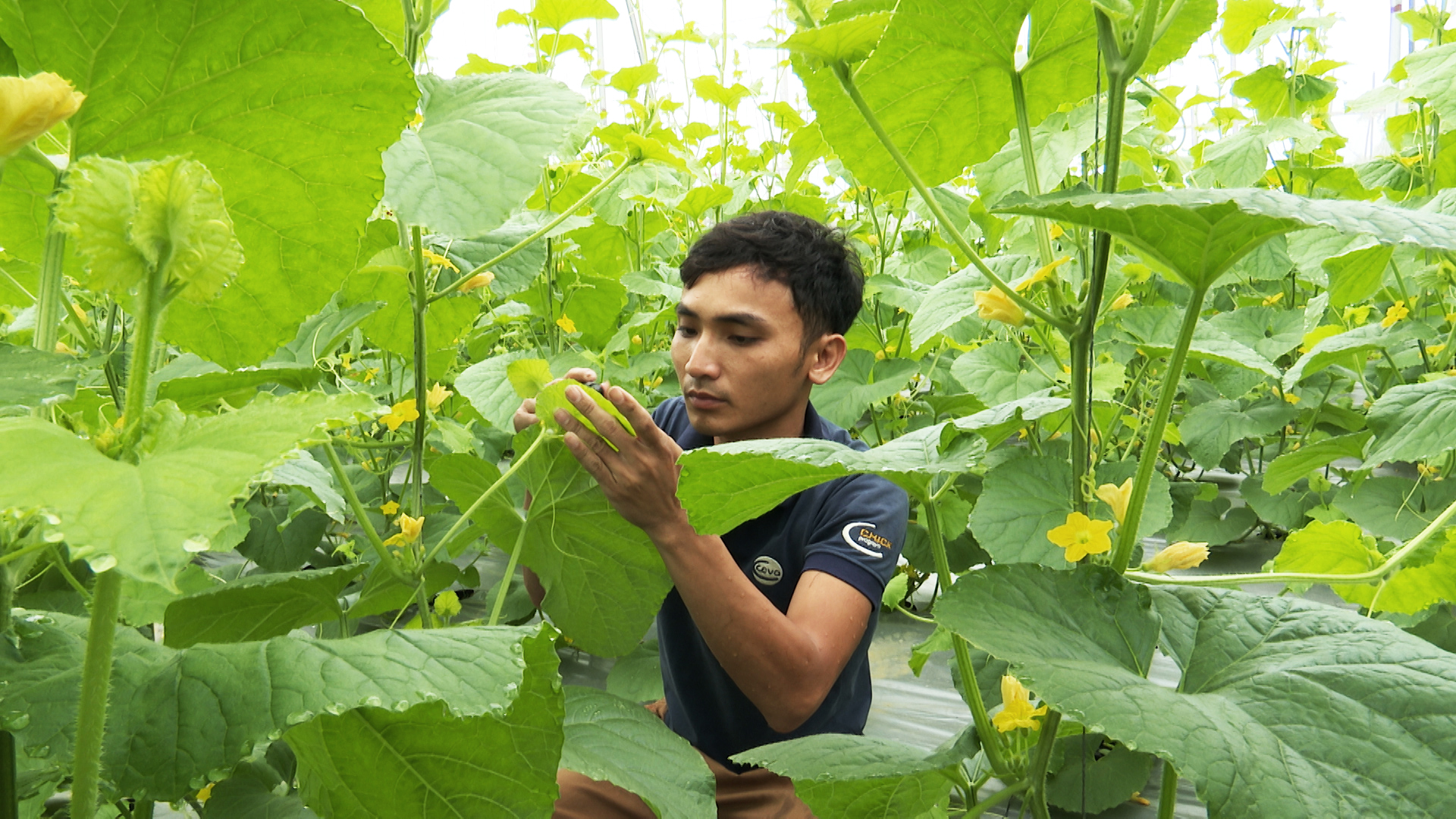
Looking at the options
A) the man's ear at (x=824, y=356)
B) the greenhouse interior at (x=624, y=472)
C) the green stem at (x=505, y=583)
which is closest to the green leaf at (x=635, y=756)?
the greenhouse interior at (x=624, y=472)

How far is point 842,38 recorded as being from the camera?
0.76m

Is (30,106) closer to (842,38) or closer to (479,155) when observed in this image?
(479,155)

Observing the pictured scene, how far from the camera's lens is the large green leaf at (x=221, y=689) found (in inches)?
21.5

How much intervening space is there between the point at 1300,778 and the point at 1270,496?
2.18 meters

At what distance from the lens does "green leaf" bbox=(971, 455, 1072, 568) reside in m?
1.04

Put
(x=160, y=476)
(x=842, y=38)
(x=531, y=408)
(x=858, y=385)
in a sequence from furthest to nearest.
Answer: (x=858, y=385)
(x=531, y=408)
(x=842, y=38)
(x=160, y=476)

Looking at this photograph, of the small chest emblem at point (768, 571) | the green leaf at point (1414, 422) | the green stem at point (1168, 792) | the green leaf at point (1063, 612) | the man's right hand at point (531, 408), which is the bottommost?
the green stem at point (1168, 792)

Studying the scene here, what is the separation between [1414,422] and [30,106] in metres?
1.50

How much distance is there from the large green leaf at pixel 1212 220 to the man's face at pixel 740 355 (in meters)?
0.84

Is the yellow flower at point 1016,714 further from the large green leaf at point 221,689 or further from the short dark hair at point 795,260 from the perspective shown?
the short dark hair at point 795,260

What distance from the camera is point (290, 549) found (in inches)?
78.6

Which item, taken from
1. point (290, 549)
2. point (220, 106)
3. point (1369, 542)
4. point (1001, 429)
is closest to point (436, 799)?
point (220, 106)

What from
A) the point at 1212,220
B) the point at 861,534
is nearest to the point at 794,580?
the point at 861,534

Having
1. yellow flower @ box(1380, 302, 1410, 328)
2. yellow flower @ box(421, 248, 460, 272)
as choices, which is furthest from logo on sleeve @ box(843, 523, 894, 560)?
yellow flower @ box(1380, 302, 1410, 328)
